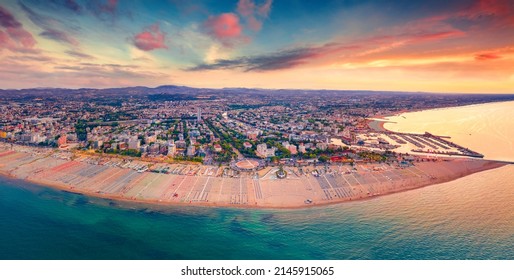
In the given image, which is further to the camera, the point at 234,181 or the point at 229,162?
the point at 229,162

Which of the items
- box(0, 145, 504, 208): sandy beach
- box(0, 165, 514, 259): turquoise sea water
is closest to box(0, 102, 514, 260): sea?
box(0, 165, 514, 259): turquoise sea water

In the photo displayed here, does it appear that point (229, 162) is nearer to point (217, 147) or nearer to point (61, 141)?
point (217, 147)

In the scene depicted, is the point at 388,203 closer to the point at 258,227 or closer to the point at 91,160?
the point at 258,227

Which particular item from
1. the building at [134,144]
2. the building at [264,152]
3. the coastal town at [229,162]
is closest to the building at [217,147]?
the coastal town at [229,162]

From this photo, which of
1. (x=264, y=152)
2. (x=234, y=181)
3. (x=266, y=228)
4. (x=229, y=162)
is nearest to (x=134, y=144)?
(x=229, y=162)

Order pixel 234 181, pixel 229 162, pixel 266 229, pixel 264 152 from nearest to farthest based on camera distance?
pixel 266 229, pixel 234 181, pixel 229 162, pixel 264 152

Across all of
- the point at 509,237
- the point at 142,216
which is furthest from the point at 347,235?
the point at 142,216
